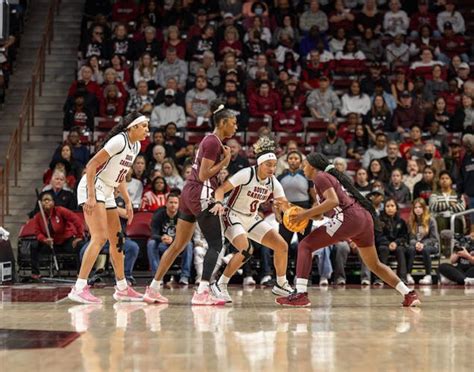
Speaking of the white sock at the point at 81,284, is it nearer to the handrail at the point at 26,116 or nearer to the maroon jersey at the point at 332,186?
the maroon jersey at the point at 332,186

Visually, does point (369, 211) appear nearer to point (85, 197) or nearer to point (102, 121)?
point (85, 197)

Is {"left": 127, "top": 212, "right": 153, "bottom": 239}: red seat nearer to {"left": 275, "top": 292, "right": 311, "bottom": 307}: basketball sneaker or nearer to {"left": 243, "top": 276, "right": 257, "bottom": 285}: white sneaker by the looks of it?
{"left": 243, "top": 276, "right": 257, "bottom": 285}: white sneaker

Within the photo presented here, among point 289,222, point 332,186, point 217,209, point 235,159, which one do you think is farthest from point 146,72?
point 332,186

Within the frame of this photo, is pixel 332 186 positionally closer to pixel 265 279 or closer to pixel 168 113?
pixel 265 279

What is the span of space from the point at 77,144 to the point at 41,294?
17.8 feet

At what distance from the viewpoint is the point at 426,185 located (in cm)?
1405

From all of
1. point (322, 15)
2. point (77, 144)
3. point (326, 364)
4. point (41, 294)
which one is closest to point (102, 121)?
point (77, 144)

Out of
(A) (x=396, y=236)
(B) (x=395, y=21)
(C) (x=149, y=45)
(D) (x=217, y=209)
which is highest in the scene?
(B) (x=395, y=21)

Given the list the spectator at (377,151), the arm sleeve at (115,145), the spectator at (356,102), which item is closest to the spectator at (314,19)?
the spectator at (356,102)

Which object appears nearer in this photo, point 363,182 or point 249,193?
point 249,193

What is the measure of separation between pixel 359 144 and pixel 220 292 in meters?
6.86

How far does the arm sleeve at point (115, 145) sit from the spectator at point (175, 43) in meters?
8.86

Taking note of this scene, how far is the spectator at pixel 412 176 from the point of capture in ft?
47.3

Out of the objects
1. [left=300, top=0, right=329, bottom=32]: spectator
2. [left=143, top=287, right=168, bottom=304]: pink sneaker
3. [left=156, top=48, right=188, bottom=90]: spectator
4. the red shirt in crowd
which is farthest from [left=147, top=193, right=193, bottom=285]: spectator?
[left=300, top=0, right=329, bottom=32]: spectator
